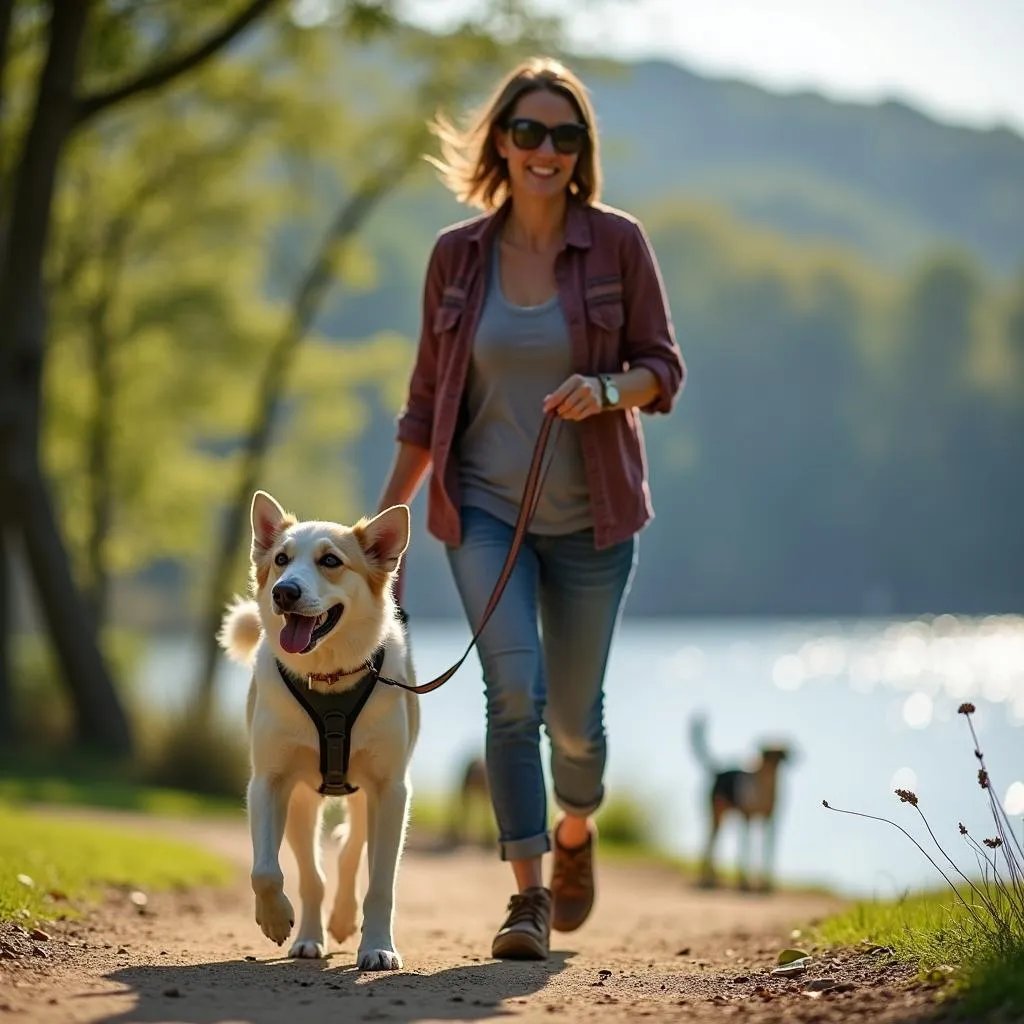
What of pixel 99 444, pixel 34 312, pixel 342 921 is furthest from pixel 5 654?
pixel 342 921

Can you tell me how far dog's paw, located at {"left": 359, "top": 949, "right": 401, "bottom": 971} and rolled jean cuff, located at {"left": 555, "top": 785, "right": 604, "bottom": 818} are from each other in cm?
132

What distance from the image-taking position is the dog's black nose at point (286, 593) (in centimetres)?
495

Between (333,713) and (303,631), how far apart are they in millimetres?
289

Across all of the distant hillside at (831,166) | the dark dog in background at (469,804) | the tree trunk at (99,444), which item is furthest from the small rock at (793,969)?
the distant hillside at (831,166)

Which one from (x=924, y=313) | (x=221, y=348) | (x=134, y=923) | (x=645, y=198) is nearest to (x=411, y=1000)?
(x=134, y=923)

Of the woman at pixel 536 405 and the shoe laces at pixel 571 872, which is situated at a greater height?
the woman at pixel 536 405

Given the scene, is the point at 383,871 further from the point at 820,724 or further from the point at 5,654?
the point at 820,724

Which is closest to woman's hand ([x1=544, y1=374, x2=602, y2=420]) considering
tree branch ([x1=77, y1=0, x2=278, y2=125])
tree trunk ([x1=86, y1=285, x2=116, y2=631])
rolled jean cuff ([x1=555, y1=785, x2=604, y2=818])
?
rolled jean cuff ([x1=555, y1=785, x2=604, y2=818])

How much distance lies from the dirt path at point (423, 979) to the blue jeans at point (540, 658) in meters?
0.58

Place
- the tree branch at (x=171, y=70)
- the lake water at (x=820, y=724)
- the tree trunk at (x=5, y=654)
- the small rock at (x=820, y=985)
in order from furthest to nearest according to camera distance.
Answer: the tree trunk at (x=5, y=654)
the lake water at (x=820, y=724)
the tree branch at (x=171, y=70)
the small rock at (x=820, y=985)

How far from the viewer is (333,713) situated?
513cm

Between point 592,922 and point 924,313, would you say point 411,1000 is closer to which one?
point 592,922

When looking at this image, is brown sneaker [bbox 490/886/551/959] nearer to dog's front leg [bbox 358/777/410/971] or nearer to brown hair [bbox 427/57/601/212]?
dog's front leg [bbox 358/777/410/971]

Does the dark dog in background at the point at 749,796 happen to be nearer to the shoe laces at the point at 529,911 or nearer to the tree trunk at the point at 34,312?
the tree trunk at the point at 34,312
